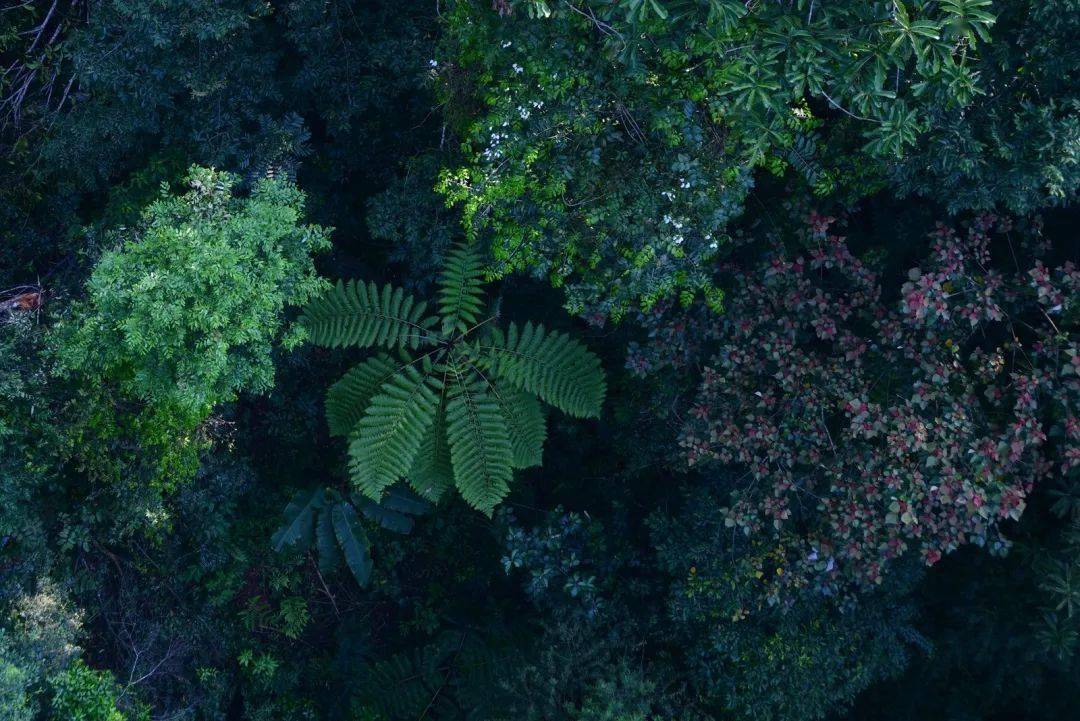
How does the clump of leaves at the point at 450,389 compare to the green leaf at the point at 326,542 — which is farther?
the green leaf at the point at 326,542

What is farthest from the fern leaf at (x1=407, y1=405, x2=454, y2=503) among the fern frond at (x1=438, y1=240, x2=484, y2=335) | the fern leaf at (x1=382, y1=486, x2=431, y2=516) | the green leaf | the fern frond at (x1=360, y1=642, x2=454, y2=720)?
the fern frond at (x1=360, y1=642, x2=454, y2=720)

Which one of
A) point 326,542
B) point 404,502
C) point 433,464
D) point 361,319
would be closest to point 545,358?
point 433,464

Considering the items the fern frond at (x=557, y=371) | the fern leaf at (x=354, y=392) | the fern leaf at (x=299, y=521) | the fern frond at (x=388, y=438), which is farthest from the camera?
the fern leaf at (x=299, y=521)

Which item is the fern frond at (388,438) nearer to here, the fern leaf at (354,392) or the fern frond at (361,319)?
the fern leaf at (354,392)

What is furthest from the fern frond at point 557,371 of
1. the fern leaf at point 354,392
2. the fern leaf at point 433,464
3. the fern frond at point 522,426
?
the fern leaf at point 354,392

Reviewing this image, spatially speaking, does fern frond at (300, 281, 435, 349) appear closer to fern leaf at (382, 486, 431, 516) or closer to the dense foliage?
the dense foliage

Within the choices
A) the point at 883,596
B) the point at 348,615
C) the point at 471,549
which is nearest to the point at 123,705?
the point at 348,615

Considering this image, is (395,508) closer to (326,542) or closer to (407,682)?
(326,542)
